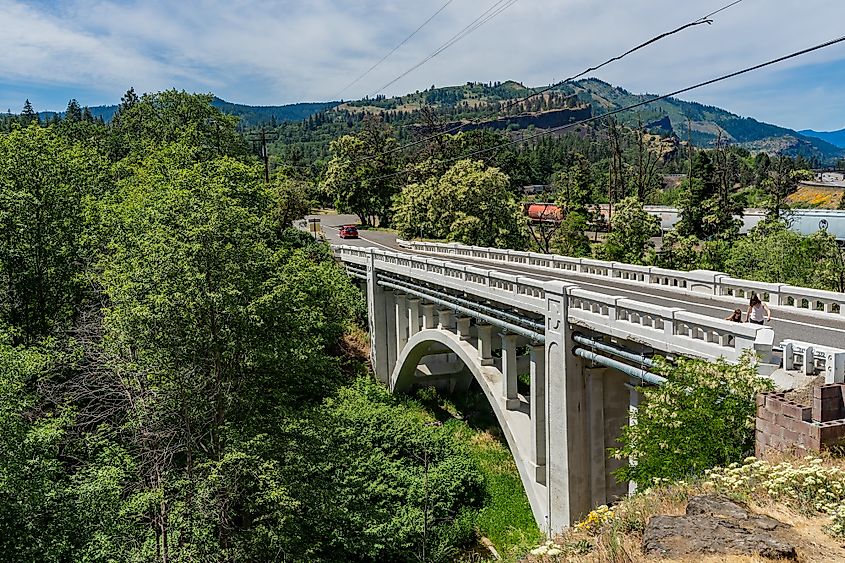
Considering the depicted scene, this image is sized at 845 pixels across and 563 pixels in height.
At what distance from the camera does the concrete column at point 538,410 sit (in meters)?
18.2

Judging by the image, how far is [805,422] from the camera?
8344mm

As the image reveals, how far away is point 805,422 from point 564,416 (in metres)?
7.61

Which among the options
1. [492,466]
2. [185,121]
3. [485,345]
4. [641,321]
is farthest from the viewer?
[185,121]

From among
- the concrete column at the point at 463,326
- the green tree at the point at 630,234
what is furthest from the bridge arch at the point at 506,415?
the green tree at the point at 630,234

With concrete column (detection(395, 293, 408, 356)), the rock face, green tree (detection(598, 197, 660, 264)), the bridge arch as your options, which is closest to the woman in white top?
the rock face

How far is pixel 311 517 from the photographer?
19.6 meters

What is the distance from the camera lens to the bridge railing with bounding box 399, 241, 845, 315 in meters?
15.5

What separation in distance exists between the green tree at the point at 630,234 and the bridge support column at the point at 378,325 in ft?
Result: 50.5

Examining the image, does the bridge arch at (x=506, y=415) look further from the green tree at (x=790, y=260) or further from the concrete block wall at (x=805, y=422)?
the green tree at (x=790, y=260)

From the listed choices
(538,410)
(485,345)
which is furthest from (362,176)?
(538,410)

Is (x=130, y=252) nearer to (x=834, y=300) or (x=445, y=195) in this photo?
(x=834, y=300)

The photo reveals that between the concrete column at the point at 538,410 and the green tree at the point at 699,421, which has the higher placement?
the green tree at the point at 699,421

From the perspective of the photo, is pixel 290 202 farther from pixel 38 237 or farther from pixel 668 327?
pixel 668 327

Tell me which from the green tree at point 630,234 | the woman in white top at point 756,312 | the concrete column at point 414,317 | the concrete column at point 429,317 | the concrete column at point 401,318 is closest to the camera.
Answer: the woman in white top at point 756,312
